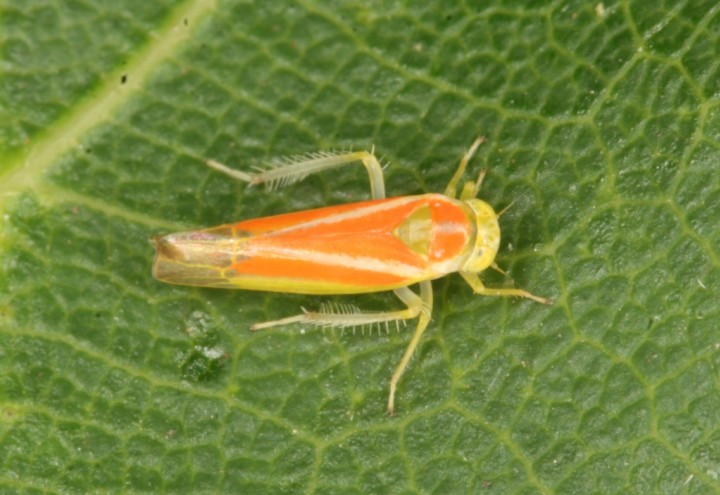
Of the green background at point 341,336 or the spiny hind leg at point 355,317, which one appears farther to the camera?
the spiny hind leg at point 355,317

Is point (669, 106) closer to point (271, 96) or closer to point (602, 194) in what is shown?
point (602, 194)

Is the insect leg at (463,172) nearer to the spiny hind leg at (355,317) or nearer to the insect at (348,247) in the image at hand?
the insect at (348,247)

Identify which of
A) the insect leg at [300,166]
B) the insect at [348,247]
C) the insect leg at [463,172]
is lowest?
the insect at [348,247]

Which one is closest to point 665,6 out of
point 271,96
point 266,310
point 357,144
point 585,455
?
point 357,144

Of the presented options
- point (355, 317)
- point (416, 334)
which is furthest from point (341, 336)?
point (416, 334)

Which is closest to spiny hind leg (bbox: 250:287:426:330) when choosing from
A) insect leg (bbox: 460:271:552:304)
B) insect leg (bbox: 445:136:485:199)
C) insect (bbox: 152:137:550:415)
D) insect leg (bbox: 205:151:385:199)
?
insect (bbox: 152:137:550:415)

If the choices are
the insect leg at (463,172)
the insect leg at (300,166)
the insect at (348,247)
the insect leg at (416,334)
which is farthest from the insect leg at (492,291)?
the insect leg at (300,166)
